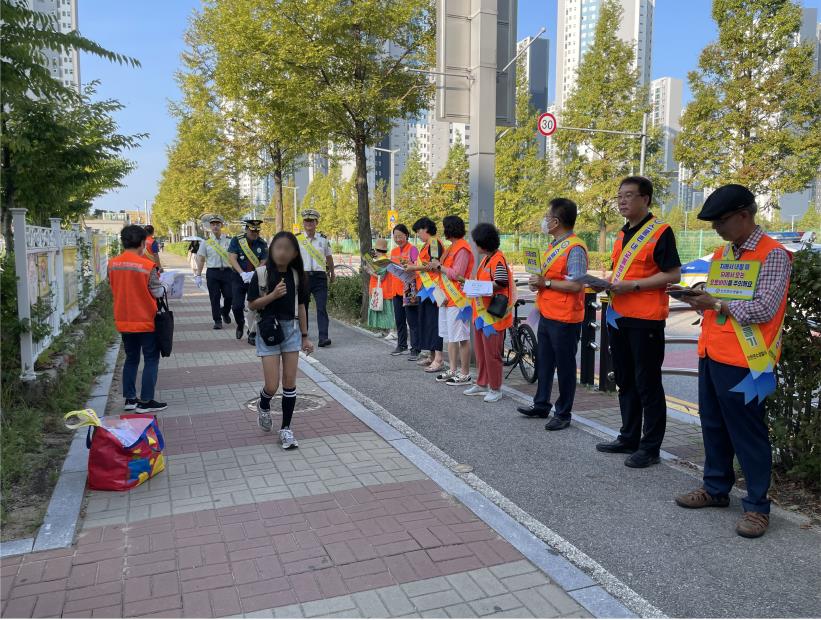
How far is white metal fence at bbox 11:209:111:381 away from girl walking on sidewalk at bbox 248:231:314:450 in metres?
2.50

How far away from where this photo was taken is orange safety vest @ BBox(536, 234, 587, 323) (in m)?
5.53

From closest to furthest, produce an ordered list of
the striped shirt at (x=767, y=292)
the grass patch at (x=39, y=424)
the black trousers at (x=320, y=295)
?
the striped shirt at (x=767, y=292) → the grass patch at (x=39, y=424) → the black trousers at (x=320, y=295)

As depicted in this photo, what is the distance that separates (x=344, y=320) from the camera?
13.6 meters

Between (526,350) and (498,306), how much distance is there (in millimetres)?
1616

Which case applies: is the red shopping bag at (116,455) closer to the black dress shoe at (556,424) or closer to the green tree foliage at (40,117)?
the green tree foliage at (40,117)

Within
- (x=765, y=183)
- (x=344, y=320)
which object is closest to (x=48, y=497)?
(x=344, y=320)

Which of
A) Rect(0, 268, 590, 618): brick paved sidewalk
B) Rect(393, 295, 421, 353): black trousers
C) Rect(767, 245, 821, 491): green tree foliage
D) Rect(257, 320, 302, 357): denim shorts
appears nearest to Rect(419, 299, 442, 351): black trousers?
Rect(393, 295, 421, 353): black trousers

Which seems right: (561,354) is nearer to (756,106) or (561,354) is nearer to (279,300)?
(279,300)

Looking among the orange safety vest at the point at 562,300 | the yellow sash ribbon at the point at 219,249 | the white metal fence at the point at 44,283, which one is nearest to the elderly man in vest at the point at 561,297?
the orange safety vest at the point at 562,300

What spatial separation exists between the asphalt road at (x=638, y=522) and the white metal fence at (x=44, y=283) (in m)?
3.63

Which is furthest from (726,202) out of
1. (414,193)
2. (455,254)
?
(414,193)

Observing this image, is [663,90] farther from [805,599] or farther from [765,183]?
[805,599]

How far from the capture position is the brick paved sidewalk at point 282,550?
2.96m

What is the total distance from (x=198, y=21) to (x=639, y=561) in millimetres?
22119
